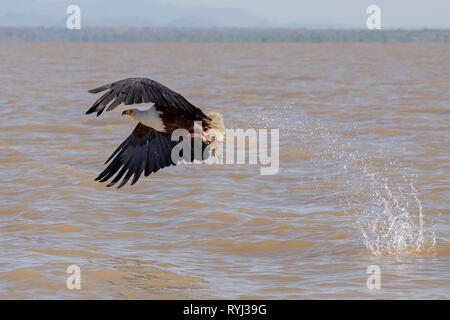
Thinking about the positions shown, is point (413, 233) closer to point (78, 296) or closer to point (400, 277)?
point (400, 277)

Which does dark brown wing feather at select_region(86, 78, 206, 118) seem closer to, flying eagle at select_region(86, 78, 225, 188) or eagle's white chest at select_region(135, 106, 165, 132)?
flying eagle at select_region(86, 78, 225, 188)

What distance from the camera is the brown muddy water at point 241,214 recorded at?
25.0ft

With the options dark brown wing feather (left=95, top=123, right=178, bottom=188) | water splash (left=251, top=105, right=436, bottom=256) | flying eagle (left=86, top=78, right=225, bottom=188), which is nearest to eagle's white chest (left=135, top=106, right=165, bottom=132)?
flying eagle (left=86, top=78, right=225, bottom=188)

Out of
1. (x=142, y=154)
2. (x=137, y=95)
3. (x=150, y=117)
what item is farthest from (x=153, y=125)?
(x=137, y=95)

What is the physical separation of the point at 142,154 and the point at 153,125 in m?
0.63

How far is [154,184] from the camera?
464 inches

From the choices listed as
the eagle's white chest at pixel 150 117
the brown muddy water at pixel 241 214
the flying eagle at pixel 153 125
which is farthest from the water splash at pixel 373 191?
the eagle's white chest at pixel 150 117

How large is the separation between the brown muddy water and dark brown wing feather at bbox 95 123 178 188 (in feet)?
2.49

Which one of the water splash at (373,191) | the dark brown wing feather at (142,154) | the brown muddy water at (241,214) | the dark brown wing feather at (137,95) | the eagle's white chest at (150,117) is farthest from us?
the water splash at (373,191)

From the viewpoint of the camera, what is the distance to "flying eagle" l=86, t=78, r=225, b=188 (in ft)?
22.3

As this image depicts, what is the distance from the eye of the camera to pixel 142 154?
27.6 ft

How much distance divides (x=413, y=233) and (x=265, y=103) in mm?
13099

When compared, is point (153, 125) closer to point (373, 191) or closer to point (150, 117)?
point (150, 117)

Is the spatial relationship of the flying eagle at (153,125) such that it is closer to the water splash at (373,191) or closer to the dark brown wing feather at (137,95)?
the dark brown wing feather at (137,95)
